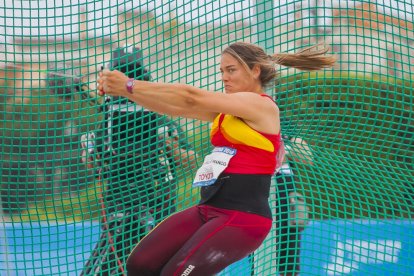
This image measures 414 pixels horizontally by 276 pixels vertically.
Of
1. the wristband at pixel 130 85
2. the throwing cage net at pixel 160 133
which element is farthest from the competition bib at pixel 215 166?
the throwing cage net at pixel 160 133

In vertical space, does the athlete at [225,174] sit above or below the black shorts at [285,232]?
above

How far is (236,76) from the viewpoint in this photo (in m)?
4.13

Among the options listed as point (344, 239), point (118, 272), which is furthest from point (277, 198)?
point (118, 272)

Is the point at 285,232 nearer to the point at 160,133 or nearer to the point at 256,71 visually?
Result: the point at 160,133

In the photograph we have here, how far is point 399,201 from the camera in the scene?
6.05 metres

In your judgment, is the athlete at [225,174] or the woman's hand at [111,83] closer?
the woman's hand at [111,83]

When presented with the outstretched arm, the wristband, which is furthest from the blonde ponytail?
the wristband

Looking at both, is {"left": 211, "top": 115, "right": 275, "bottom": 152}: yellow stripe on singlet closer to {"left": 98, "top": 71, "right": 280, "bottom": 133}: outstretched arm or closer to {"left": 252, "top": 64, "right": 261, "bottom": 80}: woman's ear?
{"left": 98, "top": 71, "right": 280, "bottom": 133}: outstretched arm

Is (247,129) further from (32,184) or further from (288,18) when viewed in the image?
(32,184)

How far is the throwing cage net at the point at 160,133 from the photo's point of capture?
18.2ft

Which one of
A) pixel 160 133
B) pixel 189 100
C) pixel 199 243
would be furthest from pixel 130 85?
pixel 160 133

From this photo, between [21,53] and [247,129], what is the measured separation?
2.08 m

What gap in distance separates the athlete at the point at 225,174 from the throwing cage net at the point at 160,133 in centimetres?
148

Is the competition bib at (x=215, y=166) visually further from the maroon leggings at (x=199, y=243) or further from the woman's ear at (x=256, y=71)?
the woman's ear at (x=256, y=71)
